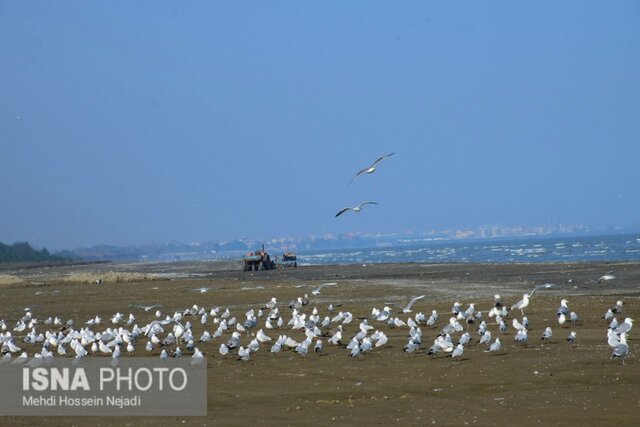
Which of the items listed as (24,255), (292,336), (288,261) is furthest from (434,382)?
(24,255)

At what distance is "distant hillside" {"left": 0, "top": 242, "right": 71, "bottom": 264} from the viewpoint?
15815 centimetres

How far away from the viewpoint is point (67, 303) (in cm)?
3872

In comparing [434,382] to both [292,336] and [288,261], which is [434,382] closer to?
[292,336]

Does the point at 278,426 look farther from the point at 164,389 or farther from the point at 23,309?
the point at 23,309

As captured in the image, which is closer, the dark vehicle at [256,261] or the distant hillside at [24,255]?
the dark vehicle at [256,261]

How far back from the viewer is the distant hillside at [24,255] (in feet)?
519

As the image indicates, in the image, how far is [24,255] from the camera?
535 feet

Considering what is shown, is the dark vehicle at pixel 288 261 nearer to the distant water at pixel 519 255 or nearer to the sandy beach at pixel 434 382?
the distant water at pixel 519 255

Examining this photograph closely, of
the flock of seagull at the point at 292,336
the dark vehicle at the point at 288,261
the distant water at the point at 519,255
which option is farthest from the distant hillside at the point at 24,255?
the flock of seagull at the point at 292,336

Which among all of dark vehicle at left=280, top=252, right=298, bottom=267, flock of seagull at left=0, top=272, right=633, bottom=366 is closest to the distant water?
dark vehicle at left=280, top=252, right=298, bottom=267

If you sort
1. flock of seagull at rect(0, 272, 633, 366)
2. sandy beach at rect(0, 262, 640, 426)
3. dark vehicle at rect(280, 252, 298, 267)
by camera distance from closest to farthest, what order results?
sandy beach at rect(0, 262, 640, 426)
flock of seagull at rect(0, 272, 633, 366)
dark vehicle at rect(280, 252, 298, 267)

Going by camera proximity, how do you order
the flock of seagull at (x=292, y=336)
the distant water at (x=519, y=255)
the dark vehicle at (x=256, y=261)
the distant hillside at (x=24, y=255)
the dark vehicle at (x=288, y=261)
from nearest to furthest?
the flock of seagull at (x=292, y=336)
the dark vehicle at (x=256, y=261)
the distant water at (x=519, y=255)
the dark vehicle at (x=288, y=261)
the distant hillside at (x=24, y=255)

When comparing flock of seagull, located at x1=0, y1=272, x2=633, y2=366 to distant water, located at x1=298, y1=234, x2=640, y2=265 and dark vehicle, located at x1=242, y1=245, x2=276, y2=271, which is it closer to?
distant water, located at x1=298, y1=234, x2=640, y2=265

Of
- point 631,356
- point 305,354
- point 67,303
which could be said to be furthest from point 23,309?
point 631,356
